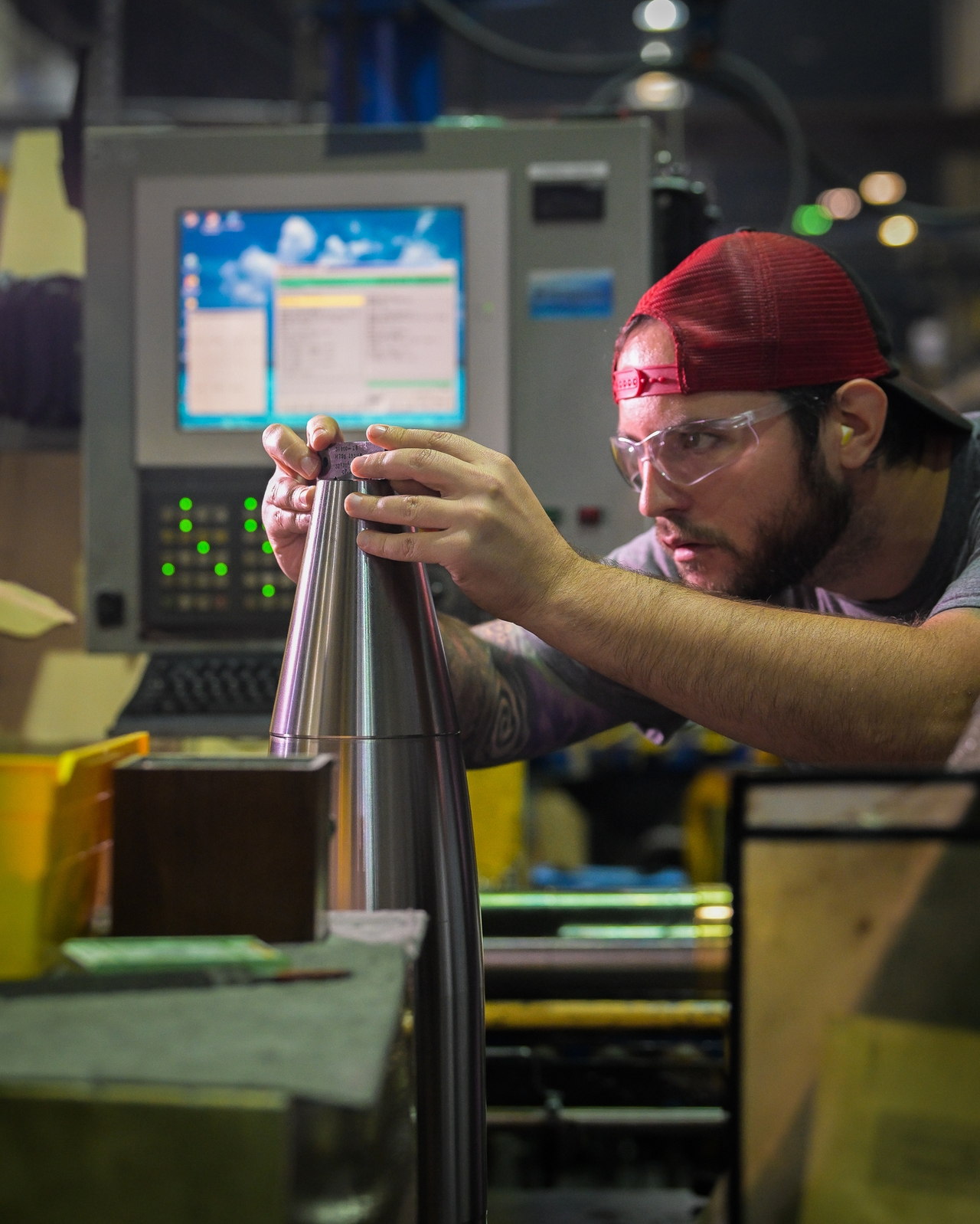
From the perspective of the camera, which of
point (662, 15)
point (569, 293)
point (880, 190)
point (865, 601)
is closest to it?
point (865, 601)

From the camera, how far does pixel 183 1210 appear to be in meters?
0.41

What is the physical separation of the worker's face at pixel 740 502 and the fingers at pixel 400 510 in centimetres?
44

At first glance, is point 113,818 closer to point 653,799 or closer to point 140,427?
point 140,427

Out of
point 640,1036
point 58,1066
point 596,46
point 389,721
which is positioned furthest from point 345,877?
point 596,46

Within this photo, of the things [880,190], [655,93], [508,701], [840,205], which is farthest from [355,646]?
[655,93]

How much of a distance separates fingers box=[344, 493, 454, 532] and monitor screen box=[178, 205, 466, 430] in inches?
39.8

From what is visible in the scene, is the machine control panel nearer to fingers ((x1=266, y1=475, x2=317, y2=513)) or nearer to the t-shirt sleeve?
fingers ((x1=266, y1=475, x2=317, y2=513))

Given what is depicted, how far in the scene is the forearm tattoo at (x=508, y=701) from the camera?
1.16 metres

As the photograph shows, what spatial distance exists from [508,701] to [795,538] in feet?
1.13

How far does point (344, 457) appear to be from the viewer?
818 millimetres

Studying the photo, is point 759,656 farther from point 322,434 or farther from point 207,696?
point 207,696

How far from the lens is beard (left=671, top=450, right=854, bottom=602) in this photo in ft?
4.01

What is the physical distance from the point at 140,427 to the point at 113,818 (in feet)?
4.57

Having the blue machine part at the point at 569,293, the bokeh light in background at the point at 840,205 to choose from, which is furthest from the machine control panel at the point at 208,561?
the bokeh light in background at the point at 840,205
